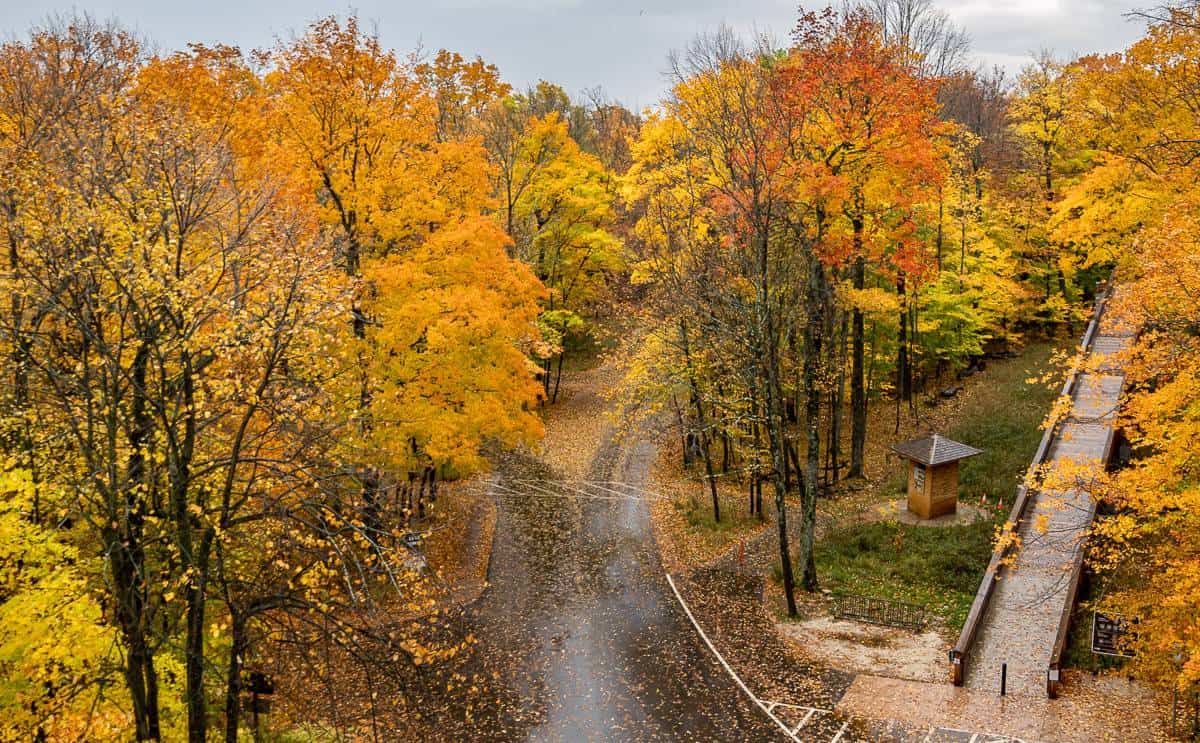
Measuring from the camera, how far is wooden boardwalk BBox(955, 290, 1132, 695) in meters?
13.6

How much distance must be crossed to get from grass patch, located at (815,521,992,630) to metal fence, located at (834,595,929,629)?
0.43 m

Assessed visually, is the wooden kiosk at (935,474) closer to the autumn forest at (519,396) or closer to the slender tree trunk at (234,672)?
the autumn forest at (519,396)

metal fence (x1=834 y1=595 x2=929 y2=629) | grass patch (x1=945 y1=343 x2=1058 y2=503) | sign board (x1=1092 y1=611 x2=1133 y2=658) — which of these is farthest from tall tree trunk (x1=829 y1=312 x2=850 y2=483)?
sign board (x1=1092 y1=611 x2=1133 y2=658)

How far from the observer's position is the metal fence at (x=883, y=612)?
16.6m

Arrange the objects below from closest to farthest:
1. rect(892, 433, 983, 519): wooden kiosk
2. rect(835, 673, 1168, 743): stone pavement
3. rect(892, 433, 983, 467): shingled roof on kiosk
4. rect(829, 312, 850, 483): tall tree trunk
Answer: rect(835, 673, 1168, 743): stone pavement → rect(892, 433, 983, 467): shingled roof on kiosk → rect(892, 433, 983, 519): wooden kiosk → rect(829, 312, 850, 483): tall tree trunk

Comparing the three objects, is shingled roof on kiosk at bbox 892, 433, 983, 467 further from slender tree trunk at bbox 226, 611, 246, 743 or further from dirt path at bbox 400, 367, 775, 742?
slender tree trunk at bbox 226, 611, 246, 743

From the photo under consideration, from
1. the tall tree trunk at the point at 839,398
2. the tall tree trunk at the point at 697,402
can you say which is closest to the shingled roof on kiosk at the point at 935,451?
the tall tree trunk at the point at 839,398

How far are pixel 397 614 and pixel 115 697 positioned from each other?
271 inches

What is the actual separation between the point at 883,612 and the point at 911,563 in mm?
2525

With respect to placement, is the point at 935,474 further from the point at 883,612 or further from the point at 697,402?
the point at 697,402

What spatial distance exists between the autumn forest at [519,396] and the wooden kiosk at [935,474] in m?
1.04

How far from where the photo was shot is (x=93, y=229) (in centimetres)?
979

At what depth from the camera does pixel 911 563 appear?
62.1ft

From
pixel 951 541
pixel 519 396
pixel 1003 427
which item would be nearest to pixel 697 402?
pixel 519 396
